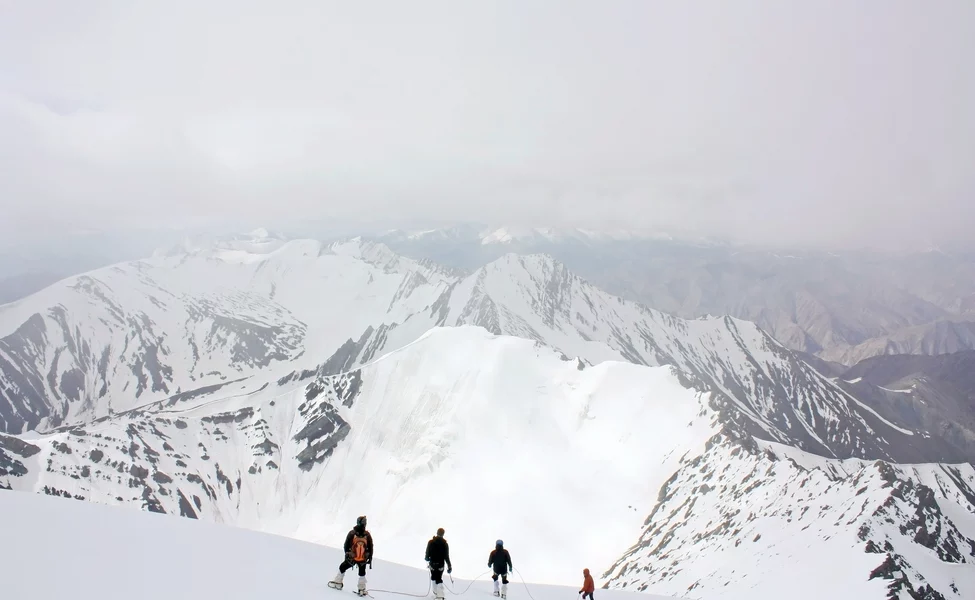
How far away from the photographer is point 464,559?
126 meters

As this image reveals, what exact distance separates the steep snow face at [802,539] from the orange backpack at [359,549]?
55331 millimetres

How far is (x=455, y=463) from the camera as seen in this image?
6319 inches

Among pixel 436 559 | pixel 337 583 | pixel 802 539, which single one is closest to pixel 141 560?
pixel 337 583

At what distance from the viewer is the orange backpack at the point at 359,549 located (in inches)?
679

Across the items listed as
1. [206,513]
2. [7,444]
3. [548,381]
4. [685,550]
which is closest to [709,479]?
[685,550]

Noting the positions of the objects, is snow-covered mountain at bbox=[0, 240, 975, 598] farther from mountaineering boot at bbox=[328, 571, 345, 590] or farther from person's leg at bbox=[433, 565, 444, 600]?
mountaineering boot at bbox=[328, 571, 345, 590]

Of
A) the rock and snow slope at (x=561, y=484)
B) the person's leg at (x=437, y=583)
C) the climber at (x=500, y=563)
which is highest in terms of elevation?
the rock and snow slope at (x=561, y=484)

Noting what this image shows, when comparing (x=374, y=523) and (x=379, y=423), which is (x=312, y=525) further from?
(x=379, y=423)

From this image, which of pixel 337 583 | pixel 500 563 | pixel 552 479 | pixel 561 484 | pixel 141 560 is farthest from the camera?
pixel 552 479

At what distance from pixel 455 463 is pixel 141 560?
15313 centimetres

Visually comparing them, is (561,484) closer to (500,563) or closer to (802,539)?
(802,539)

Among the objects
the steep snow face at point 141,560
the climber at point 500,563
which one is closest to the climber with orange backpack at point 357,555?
the steep snow face at point 141,560

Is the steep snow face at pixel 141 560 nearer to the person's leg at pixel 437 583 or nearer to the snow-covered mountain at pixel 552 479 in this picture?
the person's leg at pixel 437 583

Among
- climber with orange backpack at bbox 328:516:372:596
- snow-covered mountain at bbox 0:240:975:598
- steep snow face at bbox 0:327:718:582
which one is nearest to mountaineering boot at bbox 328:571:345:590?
climber with orange backpack at bbox 328:516:372:596
